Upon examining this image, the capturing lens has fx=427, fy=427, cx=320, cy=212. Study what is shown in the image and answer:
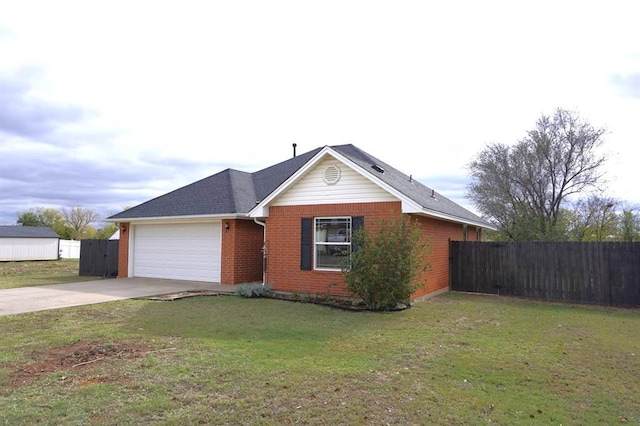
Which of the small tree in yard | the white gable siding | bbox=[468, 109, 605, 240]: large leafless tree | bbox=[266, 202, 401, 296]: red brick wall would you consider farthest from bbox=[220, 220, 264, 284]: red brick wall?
bbox=[468, 109, 605, 240]: large leafless tree

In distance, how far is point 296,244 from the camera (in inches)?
532

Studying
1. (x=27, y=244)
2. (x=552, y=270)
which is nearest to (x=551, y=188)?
(x=552, y=270)

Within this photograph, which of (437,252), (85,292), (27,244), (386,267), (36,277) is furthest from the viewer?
(27,244)

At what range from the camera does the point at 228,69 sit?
1119 centimetres

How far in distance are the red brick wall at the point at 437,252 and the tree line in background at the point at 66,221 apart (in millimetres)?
53032

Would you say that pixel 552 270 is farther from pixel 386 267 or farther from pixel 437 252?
pixel 386 267

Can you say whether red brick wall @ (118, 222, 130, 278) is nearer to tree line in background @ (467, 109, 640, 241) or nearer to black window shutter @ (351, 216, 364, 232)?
black window shutter @ (351, 216, 364, 232)

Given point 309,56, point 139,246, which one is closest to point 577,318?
point 309,56

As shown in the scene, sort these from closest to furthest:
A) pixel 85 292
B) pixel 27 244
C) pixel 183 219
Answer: pixel 85 292
pixel 183 219
pixel 27 244

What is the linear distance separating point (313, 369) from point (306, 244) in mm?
7681

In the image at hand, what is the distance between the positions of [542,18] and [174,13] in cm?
810

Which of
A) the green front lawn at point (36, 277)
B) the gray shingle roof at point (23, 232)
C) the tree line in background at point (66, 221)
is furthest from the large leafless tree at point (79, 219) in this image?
the green front lawn at point (36, 277)

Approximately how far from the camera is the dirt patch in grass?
5.49 m

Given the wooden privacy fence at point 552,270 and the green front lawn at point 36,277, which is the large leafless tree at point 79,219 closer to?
the green front lawn at point 36,277
